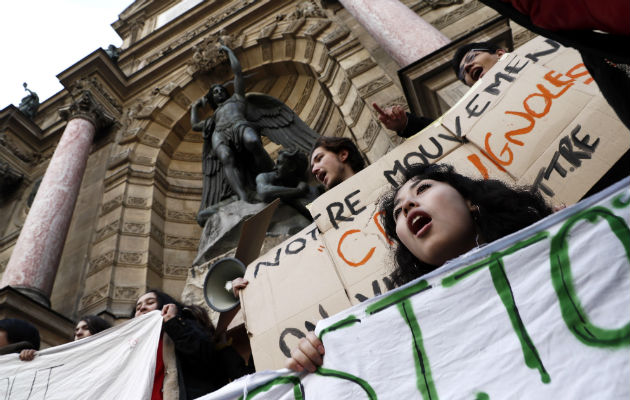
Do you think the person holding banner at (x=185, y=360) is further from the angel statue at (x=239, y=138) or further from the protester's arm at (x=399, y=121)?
the angel statue at (x=239, y=138)

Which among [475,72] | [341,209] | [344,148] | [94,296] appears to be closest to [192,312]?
[341,209]

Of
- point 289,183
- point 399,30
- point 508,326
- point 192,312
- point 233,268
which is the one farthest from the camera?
point 399,30

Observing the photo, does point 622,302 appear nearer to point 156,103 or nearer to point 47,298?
point 47,298

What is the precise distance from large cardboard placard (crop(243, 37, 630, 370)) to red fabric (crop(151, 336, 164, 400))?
497mm

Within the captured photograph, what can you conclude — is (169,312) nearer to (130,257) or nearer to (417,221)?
(417,221)

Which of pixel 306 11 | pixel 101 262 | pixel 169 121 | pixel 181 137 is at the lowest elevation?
pixel 101 262

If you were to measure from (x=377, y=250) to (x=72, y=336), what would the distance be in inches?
147

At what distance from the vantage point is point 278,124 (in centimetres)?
550

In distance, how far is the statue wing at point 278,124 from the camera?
529 cm

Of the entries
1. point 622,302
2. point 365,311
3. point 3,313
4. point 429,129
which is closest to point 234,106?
point 3,313

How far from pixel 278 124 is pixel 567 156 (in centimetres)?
434

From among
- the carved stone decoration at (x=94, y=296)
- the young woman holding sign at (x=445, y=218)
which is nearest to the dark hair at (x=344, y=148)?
the young woman holding sign at (x=445, y=218)

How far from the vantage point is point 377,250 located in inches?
63.3

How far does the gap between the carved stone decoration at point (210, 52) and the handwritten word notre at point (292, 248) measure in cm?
650
